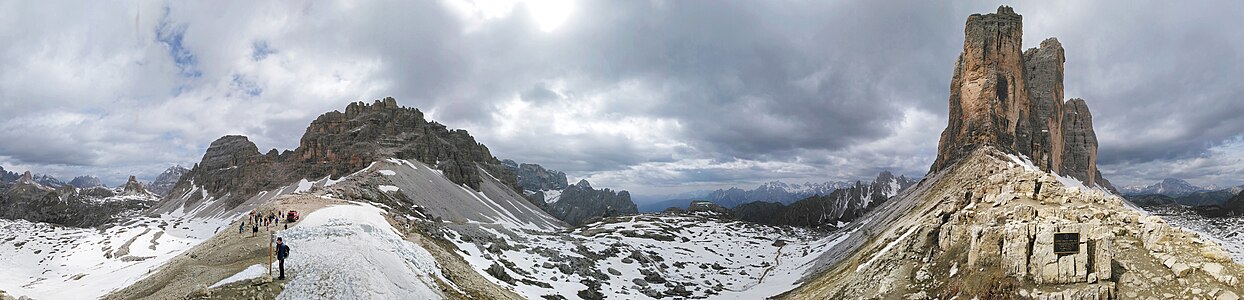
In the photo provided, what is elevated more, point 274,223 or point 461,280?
point 274,223

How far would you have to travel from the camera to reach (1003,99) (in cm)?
9525

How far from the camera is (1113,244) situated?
18344 mm

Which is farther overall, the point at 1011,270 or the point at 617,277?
the point at 617,277

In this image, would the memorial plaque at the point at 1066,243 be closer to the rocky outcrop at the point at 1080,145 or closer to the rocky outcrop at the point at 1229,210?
the rocky outcrop at the point at 1229,210

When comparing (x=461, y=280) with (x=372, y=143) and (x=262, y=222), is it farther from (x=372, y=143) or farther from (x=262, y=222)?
(x=372, y=143)

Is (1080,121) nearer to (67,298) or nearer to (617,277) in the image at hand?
(617,277)

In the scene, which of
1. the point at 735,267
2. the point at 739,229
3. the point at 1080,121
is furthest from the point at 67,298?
the point at 1080,121

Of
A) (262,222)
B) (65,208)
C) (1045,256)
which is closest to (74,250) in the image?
(262,222)

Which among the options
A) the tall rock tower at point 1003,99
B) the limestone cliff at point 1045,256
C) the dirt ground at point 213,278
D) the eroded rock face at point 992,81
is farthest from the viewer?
the tall rock tower at point 1003,99

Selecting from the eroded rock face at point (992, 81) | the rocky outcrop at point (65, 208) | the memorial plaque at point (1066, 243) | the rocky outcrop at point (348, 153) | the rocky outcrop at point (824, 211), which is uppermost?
the eroded rock face at point (992, 81)

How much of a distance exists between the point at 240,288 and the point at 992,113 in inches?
4367

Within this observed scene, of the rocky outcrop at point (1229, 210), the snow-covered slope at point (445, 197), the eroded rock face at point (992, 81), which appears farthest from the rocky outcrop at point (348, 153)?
the rocky outcrop at point (1229, 210)

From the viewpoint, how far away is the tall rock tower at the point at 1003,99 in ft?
310

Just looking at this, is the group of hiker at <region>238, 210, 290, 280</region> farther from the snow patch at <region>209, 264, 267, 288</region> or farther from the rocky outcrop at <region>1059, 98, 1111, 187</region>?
the rocky outcrop at <region>1059, 98, 1111, 187</region>
